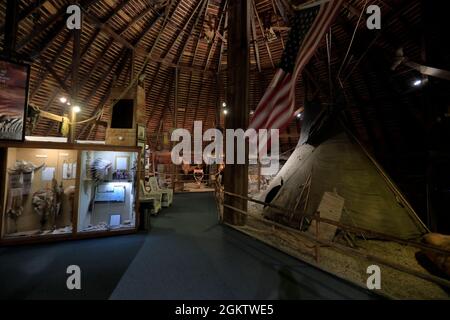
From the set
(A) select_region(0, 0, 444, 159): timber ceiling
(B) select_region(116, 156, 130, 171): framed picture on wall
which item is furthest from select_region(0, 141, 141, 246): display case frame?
(A) select_region(0, 0, 444, 159): timber ceiling

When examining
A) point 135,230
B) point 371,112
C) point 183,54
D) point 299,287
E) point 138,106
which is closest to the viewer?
point 299,287

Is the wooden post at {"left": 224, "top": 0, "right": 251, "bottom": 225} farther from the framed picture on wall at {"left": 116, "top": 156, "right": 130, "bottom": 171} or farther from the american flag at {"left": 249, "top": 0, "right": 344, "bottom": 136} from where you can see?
the framed picture on wall at {"left": 116, "top": 156, "right": 130, "bottom": 171}

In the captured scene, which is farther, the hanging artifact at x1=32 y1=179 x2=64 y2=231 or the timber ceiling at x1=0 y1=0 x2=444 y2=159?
the timber ceiling at x1=0 y1=0 x2=444 y2=159

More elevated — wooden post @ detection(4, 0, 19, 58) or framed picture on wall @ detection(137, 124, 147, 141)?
wooden post @ detection(4, 0, 19, 58)

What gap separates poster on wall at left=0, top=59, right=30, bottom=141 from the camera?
14.5ft

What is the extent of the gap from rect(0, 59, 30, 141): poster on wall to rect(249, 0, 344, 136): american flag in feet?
17.3

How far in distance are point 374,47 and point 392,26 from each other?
0.94 metres

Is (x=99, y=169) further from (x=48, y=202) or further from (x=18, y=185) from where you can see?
(x=18, y=185)

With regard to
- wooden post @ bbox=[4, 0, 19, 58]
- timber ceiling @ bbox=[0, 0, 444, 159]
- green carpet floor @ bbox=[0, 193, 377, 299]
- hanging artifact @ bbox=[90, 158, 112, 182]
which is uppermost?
timber ceiling @ bbox=[0, 0, 444, 159]

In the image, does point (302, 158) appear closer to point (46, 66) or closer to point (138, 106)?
point (138, 106)

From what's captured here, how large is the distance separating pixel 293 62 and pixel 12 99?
20.2ft

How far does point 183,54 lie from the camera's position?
12.8 metres
